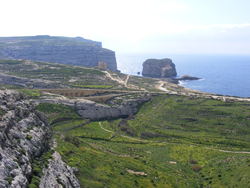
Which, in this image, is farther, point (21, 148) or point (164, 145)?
point (164, 145)

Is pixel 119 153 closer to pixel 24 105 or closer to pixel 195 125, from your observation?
pixel 24 105

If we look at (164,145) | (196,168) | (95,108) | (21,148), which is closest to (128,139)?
(164,145)

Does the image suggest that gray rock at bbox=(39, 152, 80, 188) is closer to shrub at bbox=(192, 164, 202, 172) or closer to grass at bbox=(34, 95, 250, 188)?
grass at bbox=(34, 95, 250, 188)

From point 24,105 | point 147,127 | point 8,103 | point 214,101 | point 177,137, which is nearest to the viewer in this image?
point 8,103

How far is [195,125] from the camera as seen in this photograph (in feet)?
428

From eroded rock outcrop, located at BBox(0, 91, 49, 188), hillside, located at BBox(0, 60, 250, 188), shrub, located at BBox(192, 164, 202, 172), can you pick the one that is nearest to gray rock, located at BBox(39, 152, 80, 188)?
hillside, located at BBox(0, 60, 250, 188)

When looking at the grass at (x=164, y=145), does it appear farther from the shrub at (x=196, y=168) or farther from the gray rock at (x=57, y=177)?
the gray rock at (x=57, y=177)

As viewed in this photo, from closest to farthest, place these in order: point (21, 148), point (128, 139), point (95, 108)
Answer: point (21, 148), point (128, 139), point (95, 108)

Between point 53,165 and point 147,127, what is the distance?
8481 cm

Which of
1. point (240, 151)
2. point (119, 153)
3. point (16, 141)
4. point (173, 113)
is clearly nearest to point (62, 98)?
point (173, 113)

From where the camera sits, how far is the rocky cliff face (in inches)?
1391

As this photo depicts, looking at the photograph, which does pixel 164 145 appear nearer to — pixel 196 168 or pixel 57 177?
pixel 196 168

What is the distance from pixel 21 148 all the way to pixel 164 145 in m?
67.3

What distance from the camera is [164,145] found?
102812mm
